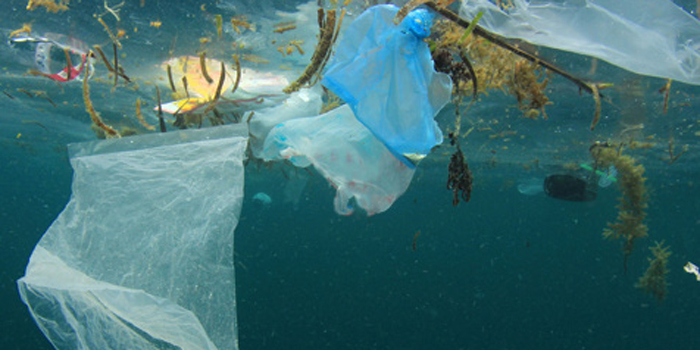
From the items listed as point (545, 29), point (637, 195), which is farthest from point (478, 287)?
point (545, 29)

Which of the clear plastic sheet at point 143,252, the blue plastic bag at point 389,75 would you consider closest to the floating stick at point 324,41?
the blue plastic bag at point 389,75

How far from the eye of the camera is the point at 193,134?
2.84m

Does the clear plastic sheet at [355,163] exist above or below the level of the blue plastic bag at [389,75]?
below

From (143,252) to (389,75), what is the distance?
2.02 meters

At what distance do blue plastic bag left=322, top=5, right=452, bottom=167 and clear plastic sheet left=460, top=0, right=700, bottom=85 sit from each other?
59 centimetres

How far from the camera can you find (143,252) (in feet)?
8.18

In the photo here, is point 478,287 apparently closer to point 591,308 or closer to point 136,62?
point 591,308

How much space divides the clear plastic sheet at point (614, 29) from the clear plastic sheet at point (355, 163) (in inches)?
47.1

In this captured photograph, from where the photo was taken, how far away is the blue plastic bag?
238cm

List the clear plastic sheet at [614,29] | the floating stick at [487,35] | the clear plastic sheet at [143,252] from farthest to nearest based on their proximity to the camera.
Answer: the clear plastic sheet at [614,29]
the floating stick at [487,35]
the clear plastic sheet at [143,252]

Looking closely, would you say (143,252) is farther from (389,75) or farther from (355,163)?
(389,75)

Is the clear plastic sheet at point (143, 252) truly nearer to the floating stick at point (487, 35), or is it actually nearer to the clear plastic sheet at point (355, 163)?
the clear plastic sheet at point (355, 163)

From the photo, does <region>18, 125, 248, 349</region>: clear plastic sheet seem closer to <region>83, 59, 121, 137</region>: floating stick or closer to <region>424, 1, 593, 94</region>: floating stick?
<region>83, 59, 121, 137</region>: floating stick

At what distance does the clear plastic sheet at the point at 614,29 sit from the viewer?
2.74 metres
